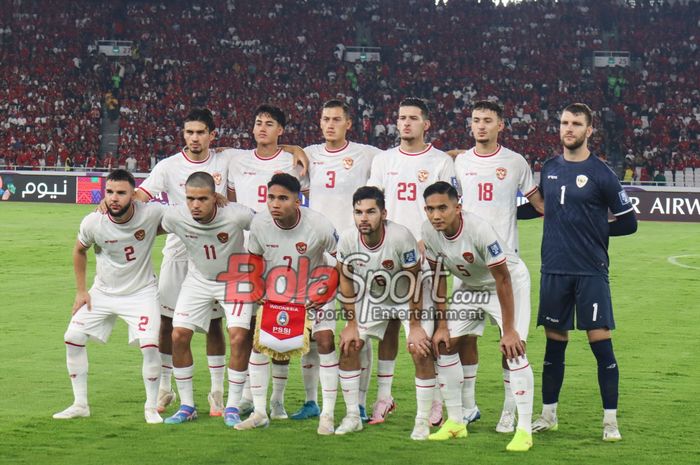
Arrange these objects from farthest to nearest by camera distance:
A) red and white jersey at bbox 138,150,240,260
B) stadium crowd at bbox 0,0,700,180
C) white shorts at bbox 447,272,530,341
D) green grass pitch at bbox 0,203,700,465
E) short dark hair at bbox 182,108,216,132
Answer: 1. stadium crowd at bbox 0,0,700,180
2. red and white jersey at bbox 138,150,240,260
3. short dark hair at bbox 182,108,216,132
4. white shorts at bbox 447,272,530,341
5. green grass pitch at bbox 0,203,700,465

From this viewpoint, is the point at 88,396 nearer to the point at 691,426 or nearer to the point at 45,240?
the point at 691,426

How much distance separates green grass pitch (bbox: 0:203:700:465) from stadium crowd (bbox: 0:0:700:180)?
2561cm

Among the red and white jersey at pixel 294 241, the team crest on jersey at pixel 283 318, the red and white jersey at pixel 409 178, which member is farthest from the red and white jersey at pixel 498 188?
the team crest on jersey at pixel 283 318

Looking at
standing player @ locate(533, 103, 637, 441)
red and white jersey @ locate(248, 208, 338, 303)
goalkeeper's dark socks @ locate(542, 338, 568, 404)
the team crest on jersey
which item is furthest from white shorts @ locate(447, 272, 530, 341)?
the team crest on jersey

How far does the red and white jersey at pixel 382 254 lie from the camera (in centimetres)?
793

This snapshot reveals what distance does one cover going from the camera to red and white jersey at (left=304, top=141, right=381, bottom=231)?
9.23m

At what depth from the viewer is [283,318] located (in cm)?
809

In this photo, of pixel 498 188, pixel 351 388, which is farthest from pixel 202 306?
pixel 498 188

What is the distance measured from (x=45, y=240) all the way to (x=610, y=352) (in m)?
17.8

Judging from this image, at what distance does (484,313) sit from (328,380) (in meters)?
1.29

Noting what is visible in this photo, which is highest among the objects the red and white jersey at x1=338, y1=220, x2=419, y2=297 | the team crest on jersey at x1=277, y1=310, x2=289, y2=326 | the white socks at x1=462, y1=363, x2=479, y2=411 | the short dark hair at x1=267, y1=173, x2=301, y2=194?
the short dark hair at x1=267, y1=173, x2=301, y2=194

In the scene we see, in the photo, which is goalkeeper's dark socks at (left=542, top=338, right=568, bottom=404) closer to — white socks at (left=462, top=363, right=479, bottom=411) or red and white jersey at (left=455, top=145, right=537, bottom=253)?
white socks at (left=462, top=363, right=479, bottom=411)

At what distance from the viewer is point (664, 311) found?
14859mm

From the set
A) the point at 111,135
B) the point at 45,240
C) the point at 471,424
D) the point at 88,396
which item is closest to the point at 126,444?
the point at 88,396
